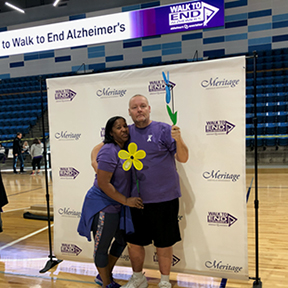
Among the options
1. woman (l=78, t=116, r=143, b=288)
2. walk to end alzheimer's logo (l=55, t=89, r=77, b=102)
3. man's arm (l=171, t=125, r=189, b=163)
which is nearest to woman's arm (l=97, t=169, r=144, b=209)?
woman (l=78, t=116, r=143, b=288)

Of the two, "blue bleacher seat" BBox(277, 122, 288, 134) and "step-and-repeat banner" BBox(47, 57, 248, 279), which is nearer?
"step-and-repeat banner" BBox(47, 57, 248, 279)

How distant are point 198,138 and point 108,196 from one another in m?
0.82

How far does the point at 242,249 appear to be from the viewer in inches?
82.4

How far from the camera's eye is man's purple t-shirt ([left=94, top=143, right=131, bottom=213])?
1.91 meters

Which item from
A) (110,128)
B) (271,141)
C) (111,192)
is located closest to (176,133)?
(110,128)

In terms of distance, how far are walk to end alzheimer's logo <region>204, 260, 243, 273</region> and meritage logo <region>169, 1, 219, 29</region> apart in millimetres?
6725

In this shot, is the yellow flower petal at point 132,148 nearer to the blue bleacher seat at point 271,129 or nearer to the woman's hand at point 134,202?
the woman's hand at point 134,202

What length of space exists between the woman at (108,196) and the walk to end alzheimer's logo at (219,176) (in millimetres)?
585

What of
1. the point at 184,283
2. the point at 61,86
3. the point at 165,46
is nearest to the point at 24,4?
the point at 165,46

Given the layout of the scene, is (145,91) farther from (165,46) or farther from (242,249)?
(165,46)

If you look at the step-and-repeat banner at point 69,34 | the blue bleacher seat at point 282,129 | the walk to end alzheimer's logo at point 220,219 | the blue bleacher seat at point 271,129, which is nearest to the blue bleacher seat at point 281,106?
the blue bleacher seat at point 282,129

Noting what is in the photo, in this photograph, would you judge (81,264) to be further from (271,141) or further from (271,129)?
(271,129)

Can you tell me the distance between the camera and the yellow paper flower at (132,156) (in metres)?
1.85

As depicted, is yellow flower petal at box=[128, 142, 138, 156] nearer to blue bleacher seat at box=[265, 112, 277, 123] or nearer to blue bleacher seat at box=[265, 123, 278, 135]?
blue bleacher seat at box=[265, 123, 278, 135]
